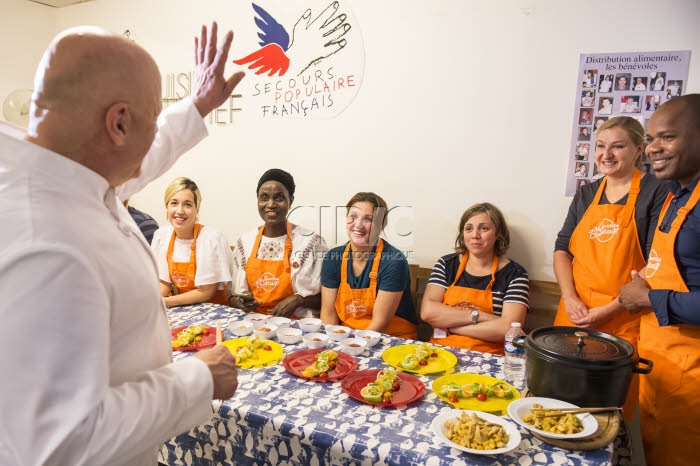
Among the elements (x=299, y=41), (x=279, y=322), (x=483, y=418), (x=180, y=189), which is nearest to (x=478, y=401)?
(x=483, y=418)

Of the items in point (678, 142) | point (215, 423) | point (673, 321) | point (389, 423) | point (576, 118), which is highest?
point (576, 118)

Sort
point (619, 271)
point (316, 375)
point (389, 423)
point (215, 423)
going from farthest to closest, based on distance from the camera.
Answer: point (619, 271) → point (316, 375) → point (215, 423) → point (389, 423)

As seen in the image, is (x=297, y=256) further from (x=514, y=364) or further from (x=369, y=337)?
(x=514, y=364)

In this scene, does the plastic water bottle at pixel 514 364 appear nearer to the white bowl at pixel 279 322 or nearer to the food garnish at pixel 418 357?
the food garnish at pixel 418 357

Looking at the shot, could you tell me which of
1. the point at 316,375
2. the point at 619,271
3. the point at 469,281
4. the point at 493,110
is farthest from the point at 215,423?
the point at 493,110

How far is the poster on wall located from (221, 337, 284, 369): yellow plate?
2095mm

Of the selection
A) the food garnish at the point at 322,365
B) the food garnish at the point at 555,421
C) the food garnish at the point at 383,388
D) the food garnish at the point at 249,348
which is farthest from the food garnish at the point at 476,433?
the food garnish at the point at 249,348

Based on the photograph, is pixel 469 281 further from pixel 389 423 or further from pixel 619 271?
pixel 389 423

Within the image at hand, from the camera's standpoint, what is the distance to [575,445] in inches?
→ 54.6

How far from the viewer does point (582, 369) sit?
4.88ft

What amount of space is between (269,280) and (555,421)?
212 cm

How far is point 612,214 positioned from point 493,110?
41.5 inches

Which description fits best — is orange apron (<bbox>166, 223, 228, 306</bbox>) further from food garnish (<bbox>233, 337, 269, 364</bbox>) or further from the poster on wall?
the poster on wall

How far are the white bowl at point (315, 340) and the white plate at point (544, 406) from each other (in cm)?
91
